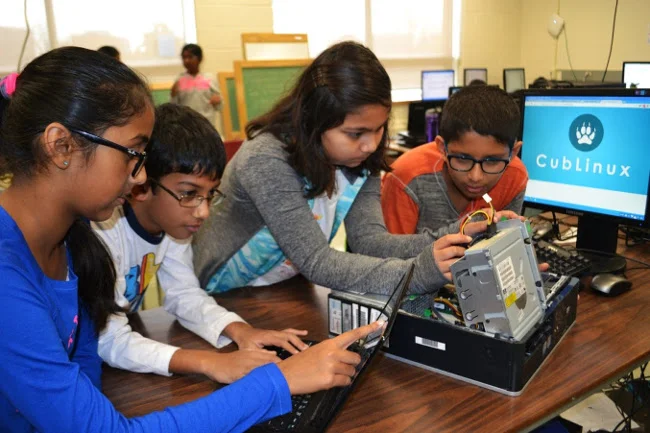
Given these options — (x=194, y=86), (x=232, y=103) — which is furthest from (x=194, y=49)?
(x=232, y=103)

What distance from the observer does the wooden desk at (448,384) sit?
84 cm

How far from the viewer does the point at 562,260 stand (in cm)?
139

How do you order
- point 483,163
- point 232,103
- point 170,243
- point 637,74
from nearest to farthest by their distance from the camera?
point 170,243
point 483,163
point 637,74
point 232,103

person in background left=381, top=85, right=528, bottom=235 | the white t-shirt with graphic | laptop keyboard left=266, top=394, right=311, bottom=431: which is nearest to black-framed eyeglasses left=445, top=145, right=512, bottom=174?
person in background left=381, top=85, right=528, bottom=235

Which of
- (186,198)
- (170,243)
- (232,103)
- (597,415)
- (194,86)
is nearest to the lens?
(186,198)

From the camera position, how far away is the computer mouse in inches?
50.1

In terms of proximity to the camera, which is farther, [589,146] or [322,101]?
[589,146]

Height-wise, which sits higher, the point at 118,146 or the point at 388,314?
the point at 118,146

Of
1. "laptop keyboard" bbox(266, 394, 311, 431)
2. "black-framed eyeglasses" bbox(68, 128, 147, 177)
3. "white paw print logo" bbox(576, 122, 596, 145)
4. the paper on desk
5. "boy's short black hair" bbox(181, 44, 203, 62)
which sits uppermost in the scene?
"boy's short black hair" bbox(181, 44, 203, 62)

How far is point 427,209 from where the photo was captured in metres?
1.64

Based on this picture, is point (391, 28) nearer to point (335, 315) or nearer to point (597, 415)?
point (597, 415)

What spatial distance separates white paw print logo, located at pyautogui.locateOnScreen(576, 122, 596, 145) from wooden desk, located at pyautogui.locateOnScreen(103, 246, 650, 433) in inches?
17.7

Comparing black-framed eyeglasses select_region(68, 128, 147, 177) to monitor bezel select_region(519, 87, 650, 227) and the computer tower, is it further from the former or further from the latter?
monitor bezel select_region(519, 87, 650, 227)

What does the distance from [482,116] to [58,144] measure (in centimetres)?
103
